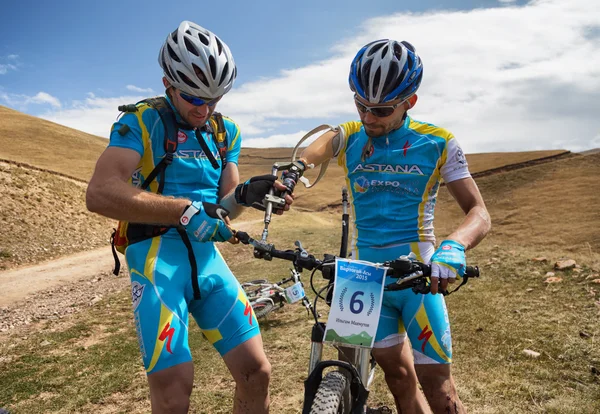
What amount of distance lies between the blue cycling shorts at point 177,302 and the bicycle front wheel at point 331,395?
913 mm

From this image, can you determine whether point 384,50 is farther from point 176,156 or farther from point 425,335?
point 425,335

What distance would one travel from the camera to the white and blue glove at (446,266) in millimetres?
2621

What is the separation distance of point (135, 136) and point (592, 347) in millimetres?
7265

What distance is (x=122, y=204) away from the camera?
120 inches

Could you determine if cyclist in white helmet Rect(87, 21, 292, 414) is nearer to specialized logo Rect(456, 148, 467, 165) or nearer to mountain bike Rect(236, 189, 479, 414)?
mountain bike Rect(236, 189, 479, 414)

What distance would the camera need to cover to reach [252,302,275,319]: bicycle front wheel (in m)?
9.25

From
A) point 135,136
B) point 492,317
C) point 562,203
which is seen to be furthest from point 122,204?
point 562,203

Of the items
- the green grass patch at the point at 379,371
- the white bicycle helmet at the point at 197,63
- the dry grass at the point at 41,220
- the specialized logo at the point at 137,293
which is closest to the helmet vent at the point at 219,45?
the white bicycle helmet at the point at 197,63

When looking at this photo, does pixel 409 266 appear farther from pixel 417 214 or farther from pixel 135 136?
pixel 135 136

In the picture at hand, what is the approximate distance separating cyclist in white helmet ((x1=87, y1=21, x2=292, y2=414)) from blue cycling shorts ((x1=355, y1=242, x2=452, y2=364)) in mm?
1029

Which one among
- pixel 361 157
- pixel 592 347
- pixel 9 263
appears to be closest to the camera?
pixel 361 157

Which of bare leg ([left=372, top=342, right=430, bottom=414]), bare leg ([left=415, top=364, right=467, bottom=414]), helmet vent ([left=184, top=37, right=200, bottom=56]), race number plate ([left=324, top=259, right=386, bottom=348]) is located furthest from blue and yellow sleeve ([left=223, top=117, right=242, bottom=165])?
bare leg ([left=415, top=364, right=467, bottom=414])

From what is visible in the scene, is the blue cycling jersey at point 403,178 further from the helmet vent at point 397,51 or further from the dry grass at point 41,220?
the dry grass at point 41,220

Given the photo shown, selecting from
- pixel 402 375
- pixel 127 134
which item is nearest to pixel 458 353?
pixel 402 375
